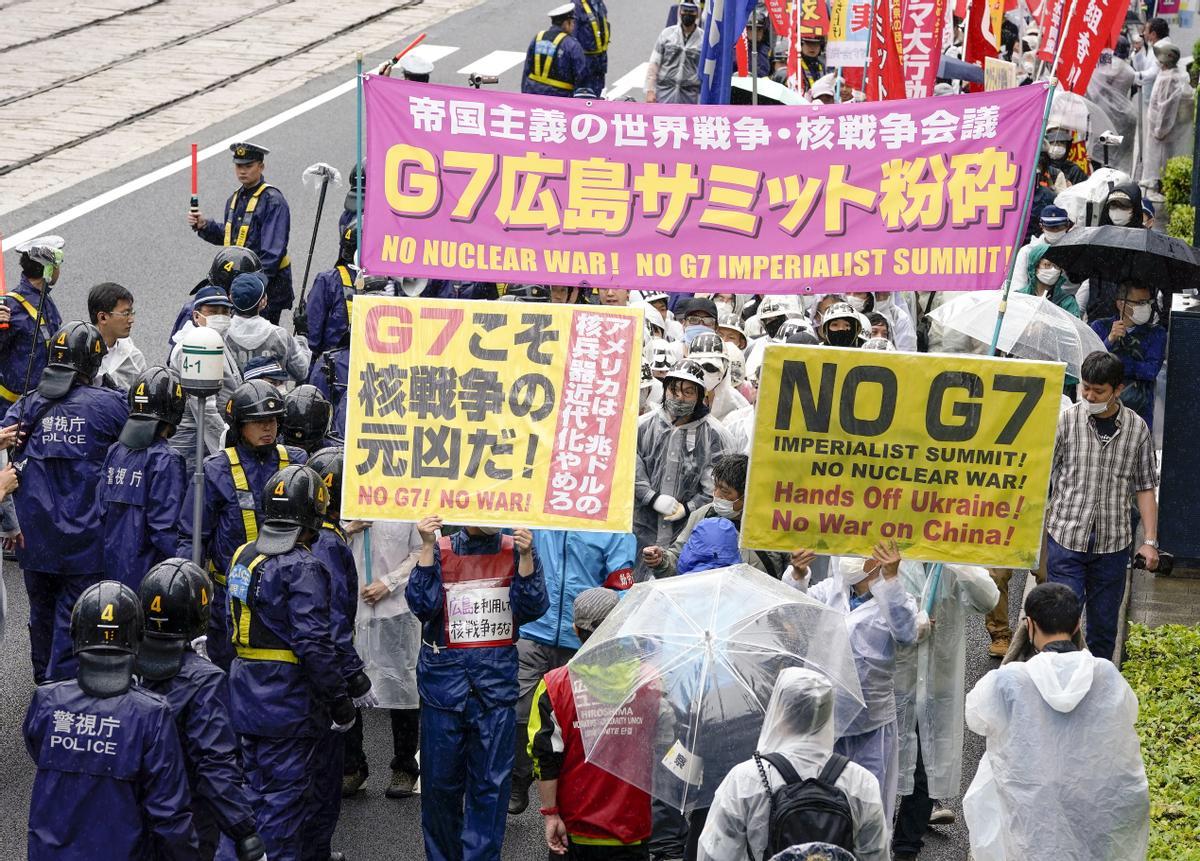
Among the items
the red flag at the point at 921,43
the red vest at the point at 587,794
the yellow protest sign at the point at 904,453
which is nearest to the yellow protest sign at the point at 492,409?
the yellow protest sign at the point at 904,453

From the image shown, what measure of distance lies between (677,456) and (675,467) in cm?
6

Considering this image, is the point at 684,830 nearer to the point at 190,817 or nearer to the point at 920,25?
the point at 190,817

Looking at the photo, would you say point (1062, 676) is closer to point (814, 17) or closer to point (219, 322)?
point (219, 322)

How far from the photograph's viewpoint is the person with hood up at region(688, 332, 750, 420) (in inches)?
375

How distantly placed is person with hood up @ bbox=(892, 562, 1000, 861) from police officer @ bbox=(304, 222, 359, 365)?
5.40 metres

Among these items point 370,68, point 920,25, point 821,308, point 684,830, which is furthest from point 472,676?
point 370,68

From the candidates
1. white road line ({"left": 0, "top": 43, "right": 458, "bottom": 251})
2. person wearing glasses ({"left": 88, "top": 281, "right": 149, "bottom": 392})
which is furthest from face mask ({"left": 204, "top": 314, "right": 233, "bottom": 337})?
white road line ({"left": 0, "top": 43, "right": 458, "bottom": 251})

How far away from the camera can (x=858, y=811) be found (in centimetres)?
563

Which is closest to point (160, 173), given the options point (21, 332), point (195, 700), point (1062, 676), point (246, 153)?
point (246, 153)

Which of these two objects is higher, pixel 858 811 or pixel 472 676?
pixel 858 811

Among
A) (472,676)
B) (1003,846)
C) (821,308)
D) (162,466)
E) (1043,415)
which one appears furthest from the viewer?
(821,308)

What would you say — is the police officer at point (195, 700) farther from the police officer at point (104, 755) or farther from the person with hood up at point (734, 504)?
the person with hood up at point (734, 504)

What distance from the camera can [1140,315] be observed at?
36.2ft

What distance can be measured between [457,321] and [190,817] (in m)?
2.37
